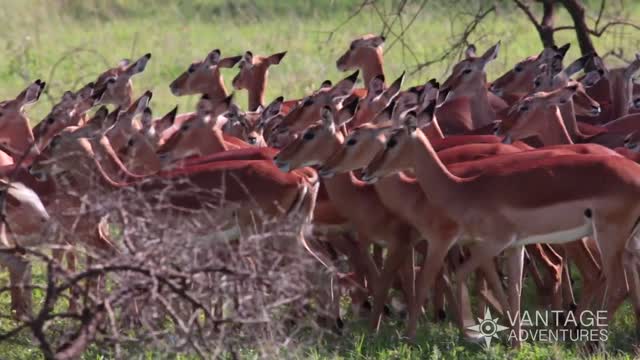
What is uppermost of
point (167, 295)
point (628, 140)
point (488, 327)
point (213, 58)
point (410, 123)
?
point (167, 295)

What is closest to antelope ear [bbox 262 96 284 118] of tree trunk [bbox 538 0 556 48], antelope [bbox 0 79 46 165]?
antelope [bbox 0 79 46 165]

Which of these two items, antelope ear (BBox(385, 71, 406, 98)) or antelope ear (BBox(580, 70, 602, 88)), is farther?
antelope ear (BBox(580, 70, 602, 88))

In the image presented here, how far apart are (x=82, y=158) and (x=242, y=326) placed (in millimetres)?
2626

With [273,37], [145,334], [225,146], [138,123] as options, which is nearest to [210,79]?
[138,123]

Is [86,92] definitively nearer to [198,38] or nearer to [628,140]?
[628,140]

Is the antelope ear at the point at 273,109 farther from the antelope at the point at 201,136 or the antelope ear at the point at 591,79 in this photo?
the antelope ear at the point at 591,79

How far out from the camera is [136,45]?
626 inches

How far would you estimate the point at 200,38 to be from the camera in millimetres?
16641

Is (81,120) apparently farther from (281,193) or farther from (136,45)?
(136,45)

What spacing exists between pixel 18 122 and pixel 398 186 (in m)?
2.85

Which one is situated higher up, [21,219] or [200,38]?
[21,219]

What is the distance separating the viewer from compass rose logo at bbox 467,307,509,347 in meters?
6.52

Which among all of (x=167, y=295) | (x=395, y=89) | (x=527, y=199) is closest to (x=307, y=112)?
(x=395, y=89)

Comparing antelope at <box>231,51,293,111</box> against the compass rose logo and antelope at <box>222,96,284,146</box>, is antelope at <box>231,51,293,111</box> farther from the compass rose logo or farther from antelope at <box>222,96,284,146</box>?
the compass rose logo
